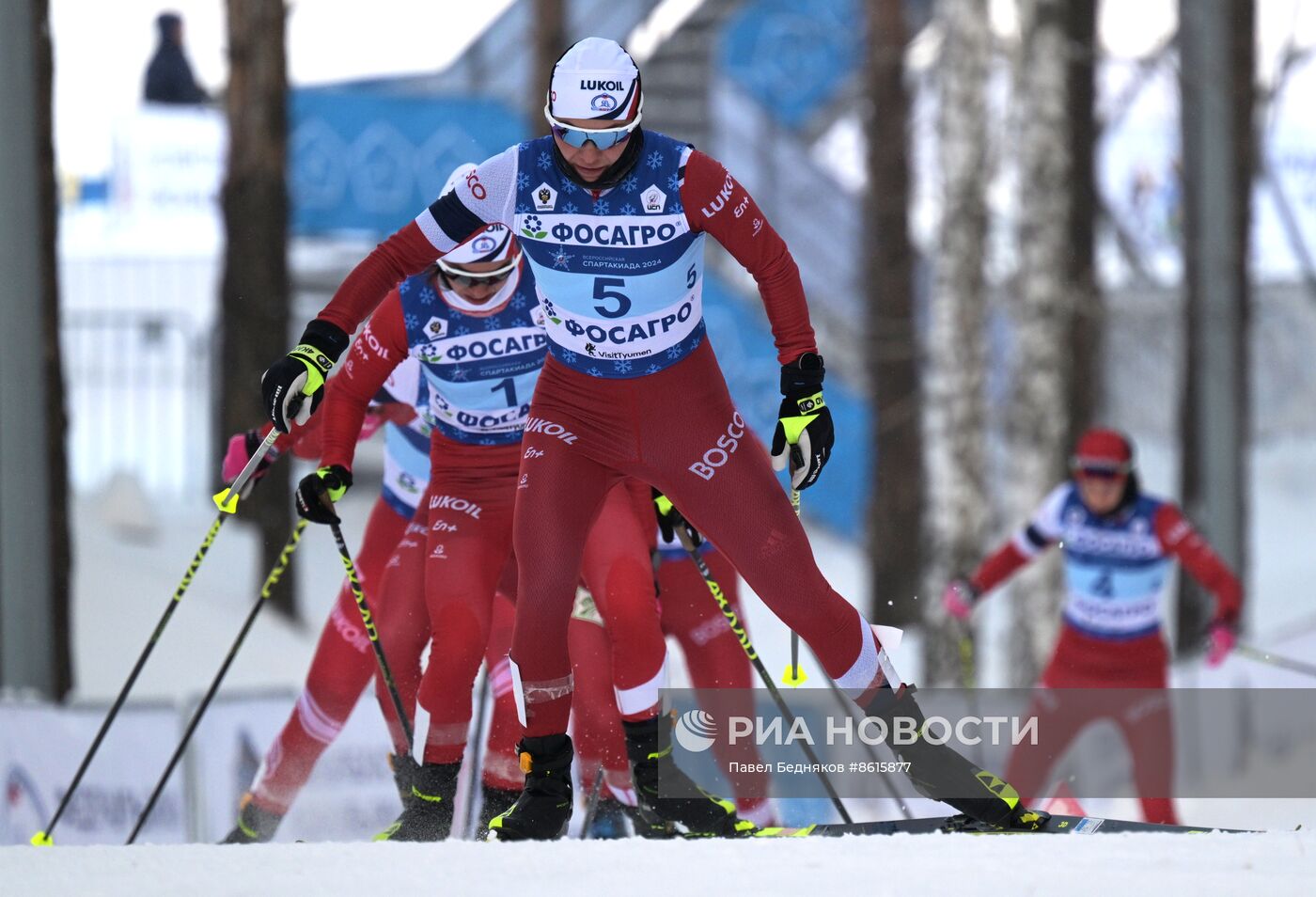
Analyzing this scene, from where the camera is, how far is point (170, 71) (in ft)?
55.3

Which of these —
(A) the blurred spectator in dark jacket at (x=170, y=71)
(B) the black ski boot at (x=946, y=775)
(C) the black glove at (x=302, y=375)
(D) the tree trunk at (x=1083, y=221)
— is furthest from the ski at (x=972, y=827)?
(A) the blurred spectator in dark jacket at (x=170, y=71)

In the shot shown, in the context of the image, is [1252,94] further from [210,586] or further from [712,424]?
[712,424]

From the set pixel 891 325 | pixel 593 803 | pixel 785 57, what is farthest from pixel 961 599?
pixel 785 57

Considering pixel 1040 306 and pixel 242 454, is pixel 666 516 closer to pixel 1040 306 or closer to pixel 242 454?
pixel 242 454

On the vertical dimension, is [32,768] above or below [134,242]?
below

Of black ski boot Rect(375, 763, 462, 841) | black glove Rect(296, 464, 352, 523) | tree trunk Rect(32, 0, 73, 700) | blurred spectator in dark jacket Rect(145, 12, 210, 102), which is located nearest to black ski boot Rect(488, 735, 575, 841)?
black ski boot Rect(375, 763, 462, 841)

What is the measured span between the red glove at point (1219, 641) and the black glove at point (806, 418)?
4062mm

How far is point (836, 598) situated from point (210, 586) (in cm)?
901

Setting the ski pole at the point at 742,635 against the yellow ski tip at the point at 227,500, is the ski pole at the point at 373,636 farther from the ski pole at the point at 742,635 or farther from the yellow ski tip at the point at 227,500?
the ski pole at the point at 742,635

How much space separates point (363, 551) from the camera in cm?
693

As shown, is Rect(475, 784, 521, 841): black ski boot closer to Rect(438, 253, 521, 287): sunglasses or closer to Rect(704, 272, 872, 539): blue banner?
Rect(438, 253, 521, 287): sunglasses

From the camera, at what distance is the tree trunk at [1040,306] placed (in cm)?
1252

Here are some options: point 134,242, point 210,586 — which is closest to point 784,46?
point 134,242

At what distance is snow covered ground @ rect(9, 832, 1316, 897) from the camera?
13.2ft
